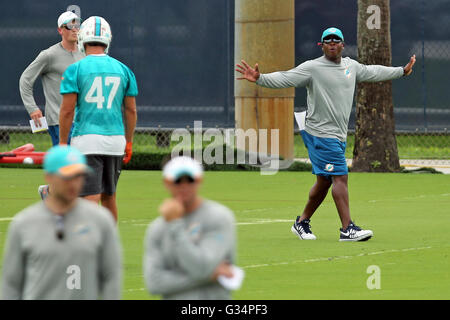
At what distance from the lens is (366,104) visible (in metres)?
20.9

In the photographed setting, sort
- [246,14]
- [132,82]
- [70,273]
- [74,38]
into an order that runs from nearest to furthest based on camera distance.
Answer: [70,273]
[132,82]
[74,38]
[246,14]

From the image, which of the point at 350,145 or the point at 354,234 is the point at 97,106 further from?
the point at 350,145

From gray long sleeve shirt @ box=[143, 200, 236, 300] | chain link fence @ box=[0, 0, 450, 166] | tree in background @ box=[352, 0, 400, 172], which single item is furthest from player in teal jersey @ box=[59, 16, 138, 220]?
chain link fence @ box=[0, 0, 450, 166]

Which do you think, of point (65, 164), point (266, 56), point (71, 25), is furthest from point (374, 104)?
point (65, 164)

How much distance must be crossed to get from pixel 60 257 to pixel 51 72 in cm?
712

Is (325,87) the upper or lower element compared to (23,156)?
upper

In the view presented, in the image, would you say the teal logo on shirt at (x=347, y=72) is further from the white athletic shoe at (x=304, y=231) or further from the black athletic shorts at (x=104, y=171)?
the black athletic shorts at (x=104, y=171)

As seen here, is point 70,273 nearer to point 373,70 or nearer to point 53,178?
point 53,178

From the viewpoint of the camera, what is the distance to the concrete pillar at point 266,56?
22125 mm

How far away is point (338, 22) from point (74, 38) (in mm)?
11080

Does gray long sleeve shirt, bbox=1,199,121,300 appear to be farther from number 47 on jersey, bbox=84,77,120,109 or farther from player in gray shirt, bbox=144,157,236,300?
number 47 on jersey, bbox=84,77,120,109

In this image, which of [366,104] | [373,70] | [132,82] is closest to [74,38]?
[132,82]

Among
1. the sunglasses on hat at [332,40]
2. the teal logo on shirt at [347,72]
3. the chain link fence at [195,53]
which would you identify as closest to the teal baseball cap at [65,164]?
the sunglasses on hat at [332,40]

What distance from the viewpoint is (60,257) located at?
576 cm
